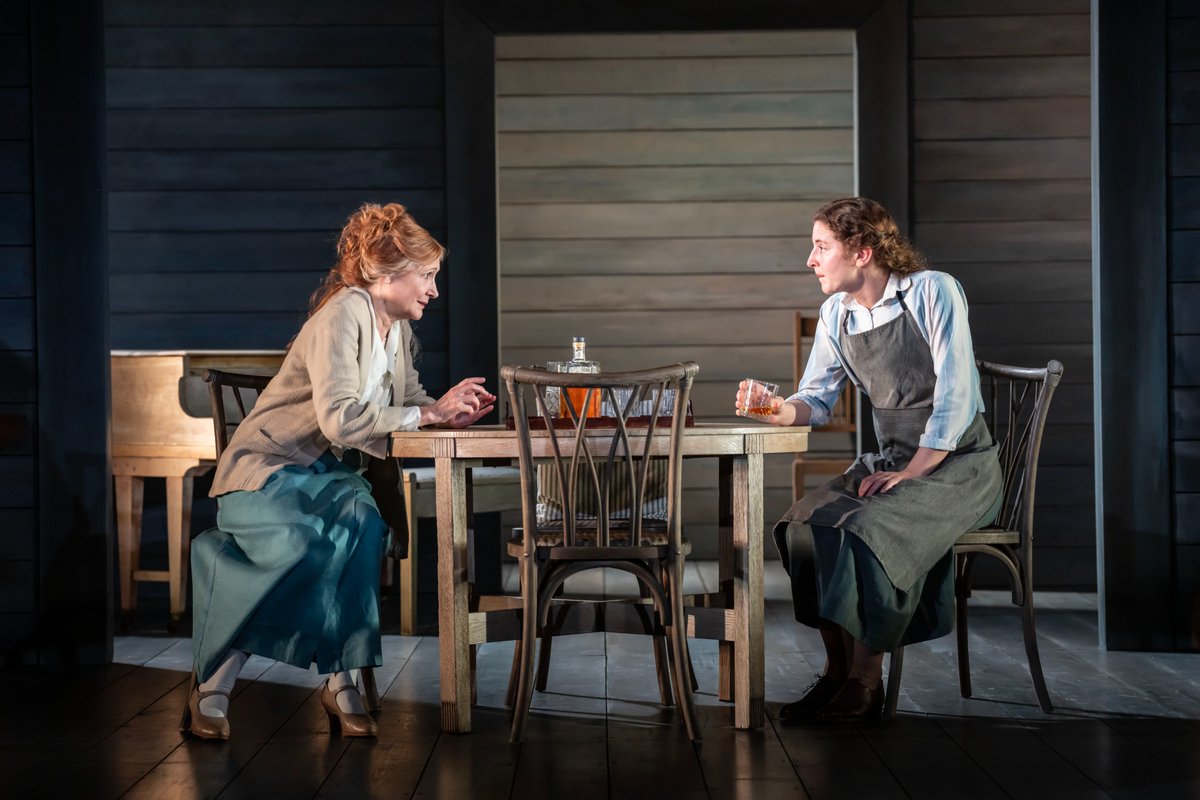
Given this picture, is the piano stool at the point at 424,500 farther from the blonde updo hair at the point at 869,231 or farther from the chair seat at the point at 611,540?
the blonde updo hair at the point at 869,231

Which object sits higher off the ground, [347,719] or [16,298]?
[16,298]

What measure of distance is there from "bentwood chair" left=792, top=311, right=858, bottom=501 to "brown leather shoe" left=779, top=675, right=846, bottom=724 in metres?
2.25

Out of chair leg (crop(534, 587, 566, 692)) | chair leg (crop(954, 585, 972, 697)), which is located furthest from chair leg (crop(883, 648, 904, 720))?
chair leg (crop(534, 587, 566, 692))

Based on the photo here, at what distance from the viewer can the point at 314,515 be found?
2.72 meters

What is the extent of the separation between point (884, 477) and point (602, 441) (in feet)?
2.32

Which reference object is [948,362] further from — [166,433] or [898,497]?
[166,433]

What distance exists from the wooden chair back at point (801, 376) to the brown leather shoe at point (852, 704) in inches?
108

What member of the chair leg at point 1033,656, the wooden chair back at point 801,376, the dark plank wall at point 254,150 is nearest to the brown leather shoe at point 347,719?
the chair leg at point 1033,656

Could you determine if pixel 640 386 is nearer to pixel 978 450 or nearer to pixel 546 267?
pixel 978 450

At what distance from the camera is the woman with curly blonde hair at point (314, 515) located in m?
2.68

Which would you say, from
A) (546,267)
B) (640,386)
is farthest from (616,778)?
(546,267)

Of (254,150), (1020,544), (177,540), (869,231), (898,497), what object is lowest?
(177,540)

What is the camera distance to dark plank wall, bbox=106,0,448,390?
4789mm

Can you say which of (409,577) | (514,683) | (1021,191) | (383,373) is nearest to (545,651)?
(514,683)
